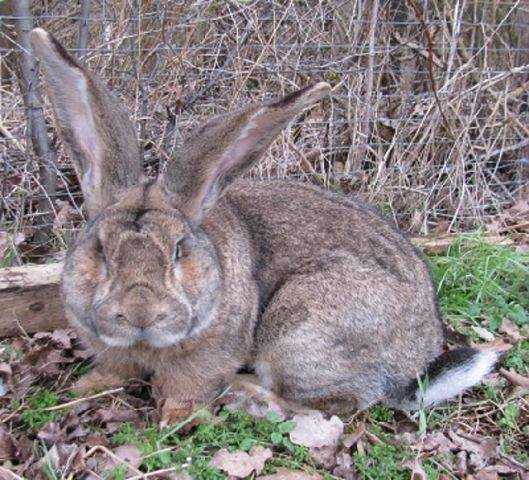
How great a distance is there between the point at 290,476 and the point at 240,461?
0.22m

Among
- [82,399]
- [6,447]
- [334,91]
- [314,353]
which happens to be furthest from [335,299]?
[334,91]

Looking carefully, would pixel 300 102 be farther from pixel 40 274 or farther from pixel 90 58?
pixel 90 58

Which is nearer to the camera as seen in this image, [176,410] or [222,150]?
[222,150]

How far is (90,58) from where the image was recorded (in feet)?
19.1

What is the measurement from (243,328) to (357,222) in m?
0.84

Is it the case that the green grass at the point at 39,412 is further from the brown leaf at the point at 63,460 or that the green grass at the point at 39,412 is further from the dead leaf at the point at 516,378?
the dead leaf at the point at 516,378

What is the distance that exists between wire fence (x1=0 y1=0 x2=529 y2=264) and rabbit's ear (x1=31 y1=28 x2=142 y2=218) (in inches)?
65.2

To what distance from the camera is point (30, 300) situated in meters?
4.65

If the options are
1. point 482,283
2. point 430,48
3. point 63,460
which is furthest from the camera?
point 430,48

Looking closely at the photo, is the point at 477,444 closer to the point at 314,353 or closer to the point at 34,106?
the point at 314,353

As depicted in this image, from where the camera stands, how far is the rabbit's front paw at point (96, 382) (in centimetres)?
419

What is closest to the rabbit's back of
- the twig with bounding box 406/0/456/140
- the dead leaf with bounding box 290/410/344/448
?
the dead leaf with bounding box 290/410/344/448

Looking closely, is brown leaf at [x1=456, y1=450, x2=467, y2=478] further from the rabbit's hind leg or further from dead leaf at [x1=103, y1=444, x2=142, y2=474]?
dead leaf at [x1=103, y1=444, x2=142, y2=474]

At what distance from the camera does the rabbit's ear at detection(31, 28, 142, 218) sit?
11.9ft
